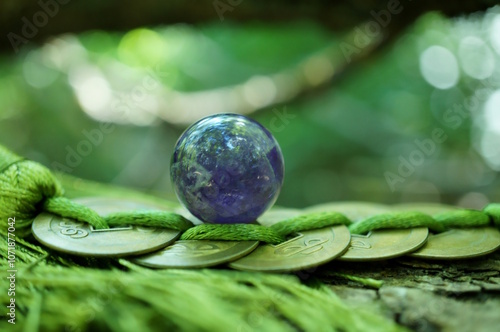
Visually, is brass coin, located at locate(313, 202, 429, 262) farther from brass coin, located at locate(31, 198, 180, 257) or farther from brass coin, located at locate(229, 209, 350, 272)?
brass coin, located at locate(31, 198, 180, 257)

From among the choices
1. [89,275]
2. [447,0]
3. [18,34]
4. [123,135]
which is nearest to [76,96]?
[123,135]

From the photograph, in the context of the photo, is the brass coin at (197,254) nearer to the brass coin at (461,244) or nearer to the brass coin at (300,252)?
the brass coin at (300,252)

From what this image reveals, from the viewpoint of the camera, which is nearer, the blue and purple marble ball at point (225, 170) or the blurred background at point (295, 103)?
the blue and purple marble ball at point (225, 170)

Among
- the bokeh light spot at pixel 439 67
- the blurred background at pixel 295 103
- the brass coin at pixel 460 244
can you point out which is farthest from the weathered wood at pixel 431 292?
the bokeh light spot at pixel 439 67

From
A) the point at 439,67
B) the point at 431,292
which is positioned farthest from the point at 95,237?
the point at 439,67

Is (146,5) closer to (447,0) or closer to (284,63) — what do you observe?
(447,0)

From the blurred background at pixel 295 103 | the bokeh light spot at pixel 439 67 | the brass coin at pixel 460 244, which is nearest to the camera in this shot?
the brass coin at pixel 460 244
